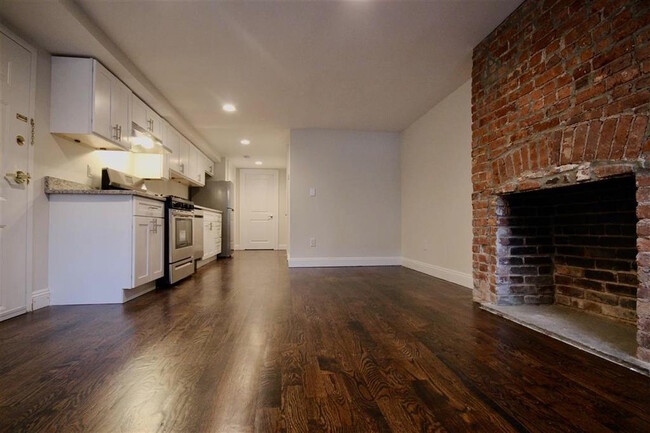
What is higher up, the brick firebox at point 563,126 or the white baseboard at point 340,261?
the brick firebox at point 563,126

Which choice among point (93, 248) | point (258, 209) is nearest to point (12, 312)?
point (93, 248)

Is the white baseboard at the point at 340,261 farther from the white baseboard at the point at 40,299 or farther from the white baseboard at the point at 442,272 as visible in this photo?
the white baseboard at the point at 40,299

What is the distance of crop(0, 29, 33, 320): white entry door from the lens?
195 cm

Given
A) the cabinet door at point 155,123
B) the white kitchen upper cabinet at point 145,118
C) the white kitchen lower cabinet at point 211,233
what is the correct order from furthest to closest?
the white kitchen lower cabinet at point 211,233, the cabinet door at point 155,123, the white kitchen upper cabinet at point 145,118

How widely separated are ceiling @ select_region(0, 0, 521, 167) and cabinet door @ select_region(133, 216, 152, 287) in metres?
1.41

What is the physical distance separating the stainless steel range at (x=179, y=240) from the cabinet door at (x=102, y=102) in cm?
88

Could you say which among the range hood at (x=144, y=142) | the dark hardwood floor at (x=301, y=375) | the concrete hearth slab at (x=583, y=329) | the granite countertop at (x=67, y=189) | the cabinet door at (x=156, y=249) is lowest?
the dark hardwood floor at (x=301, y=375)

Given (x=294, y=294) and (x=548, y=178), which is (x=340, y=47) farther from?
(x=294, y=294)

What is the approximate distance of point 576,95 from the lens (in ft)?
5.17

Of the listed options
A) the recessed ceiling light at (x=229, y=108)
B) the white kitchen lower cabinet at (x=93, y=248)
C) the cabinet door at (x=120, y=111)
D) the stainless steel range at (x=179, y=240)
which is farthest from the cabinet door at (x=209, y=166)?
the white kitchen lower cabinet at (x=93, y=248)

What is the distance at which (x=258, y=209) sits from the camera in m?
8.02

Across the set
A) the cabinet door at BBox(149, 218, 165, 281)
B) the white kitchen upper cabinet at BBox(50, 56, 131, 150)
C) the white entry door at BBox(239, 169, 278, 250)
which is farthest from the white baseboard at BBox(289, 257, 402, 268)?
the white entry door at BBox(239, 169, 278, 250)

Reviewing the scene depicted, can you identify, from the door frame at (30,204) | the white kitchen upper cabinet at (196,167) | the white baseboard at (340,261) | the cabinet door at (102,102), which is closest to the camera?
A: the door frame at (30,204)

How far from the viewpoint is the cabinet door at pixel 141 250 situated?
2.49m
